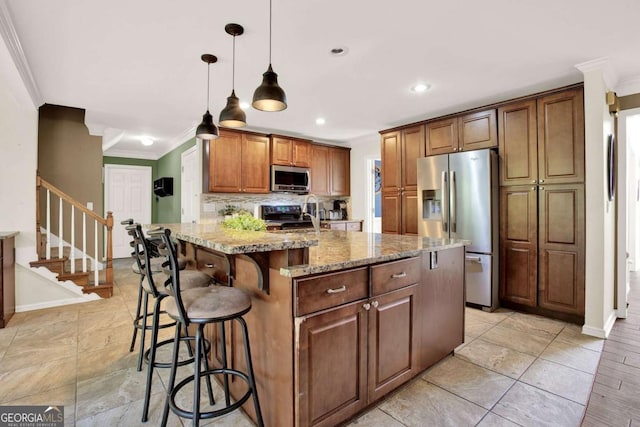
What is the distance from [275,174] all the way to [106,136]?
8.84 ft

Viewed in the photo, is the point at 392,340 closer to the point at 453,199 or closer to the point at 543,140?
the point at 453,199

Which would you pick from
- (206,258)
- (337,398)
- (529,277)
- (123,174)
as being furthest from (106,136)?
(529,277)

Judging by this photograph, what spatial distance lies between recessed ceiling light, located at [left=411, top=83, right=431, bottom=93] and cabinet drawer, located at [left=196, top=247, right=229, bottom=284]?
8.30 ft

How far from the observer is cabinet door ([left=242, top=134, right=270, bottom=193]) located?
4.75 metres

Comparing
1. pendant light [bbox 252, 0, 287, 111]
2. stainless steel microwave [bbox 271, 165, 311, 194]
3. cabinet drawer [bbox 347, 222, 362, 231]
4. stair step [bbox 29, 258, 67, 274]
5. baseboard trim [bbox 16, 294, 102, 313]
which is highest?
pendant light [bbox 252, 0, 287, 111]

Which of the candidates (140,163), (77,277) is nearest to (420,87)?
(77,277)

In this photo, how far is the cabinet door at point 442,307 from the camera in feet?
6.73

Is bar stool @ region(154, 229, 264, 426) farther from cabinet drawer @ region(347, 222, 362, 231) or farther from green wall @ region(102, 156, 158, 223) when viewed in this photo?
green wall @ region(102, 156, 158, 223)

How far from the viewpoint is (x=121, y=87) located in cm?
319

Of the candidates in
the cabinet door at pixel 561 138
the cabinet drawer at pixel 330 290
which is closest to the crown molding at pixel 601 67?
the cabinet door at pixel 561 138

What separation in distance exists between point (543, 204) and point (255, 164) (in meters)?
3.66

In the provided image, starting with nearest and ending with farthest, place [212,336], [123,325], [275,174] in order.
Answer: [212,336], [123,325], [275,174]

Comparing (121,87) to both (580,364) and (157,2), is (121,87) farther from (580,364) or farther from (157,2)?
(580,364)

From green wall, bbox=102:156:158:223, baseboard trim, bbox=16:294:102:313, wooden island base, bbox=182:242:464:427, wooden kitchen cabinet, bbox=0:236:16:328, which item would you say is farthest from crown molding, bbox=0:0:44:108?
green wall, bbox=102:156:158:223
